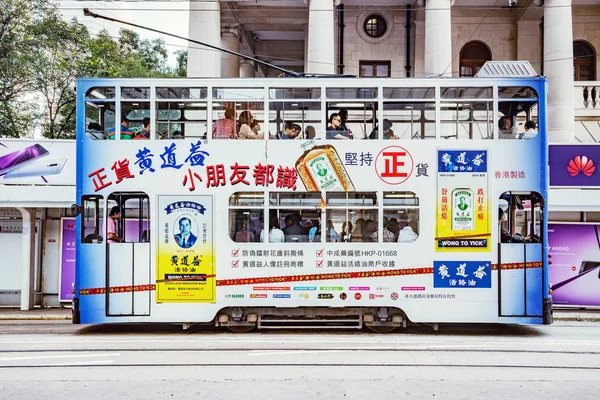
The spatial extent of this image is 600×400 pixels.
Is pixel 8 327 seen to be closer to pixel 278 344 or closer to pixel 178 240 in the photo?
pixel 178 240

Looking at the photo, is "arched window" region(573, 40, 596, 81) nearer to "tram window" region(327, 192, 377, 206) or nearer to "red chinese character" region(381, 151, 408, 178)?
"red chinese character" region(381, 151, 408, 178)

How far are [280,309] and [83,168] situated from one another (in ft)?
14.5

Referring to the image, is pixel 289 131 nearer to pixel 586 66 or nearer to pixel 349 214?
pixel 349 214

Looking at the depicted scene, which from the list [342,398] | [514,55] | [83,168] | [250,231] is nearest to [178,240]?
[250,231]

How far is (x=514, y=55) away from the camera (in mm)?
29688

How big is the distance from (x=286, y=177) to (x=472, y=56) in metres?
21.0

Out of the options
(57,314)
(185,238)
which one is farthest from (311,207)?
(57,314)

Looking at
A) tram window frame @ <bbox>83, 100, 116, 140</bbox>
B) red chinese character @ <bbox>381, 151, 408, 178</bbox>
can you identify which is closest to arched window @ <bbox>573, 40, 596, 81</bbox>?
red chinese character @ <bbox>381, 151, 408, 178</bbox>

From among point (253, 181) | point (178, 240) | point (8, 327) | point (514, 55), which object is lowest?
point (8, 327)

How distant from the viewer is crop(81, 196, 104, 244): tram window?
38.2ft

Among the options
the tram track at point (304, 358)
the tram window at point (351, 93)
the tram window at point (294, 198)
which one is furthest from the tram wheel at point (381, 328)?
the tram window at point (351, 93)

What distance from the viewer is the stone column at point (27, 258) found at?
15195 millimetres

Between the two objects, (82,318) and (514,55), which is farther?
(514,55)

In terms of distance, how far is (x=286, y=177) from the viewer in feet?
38.1
